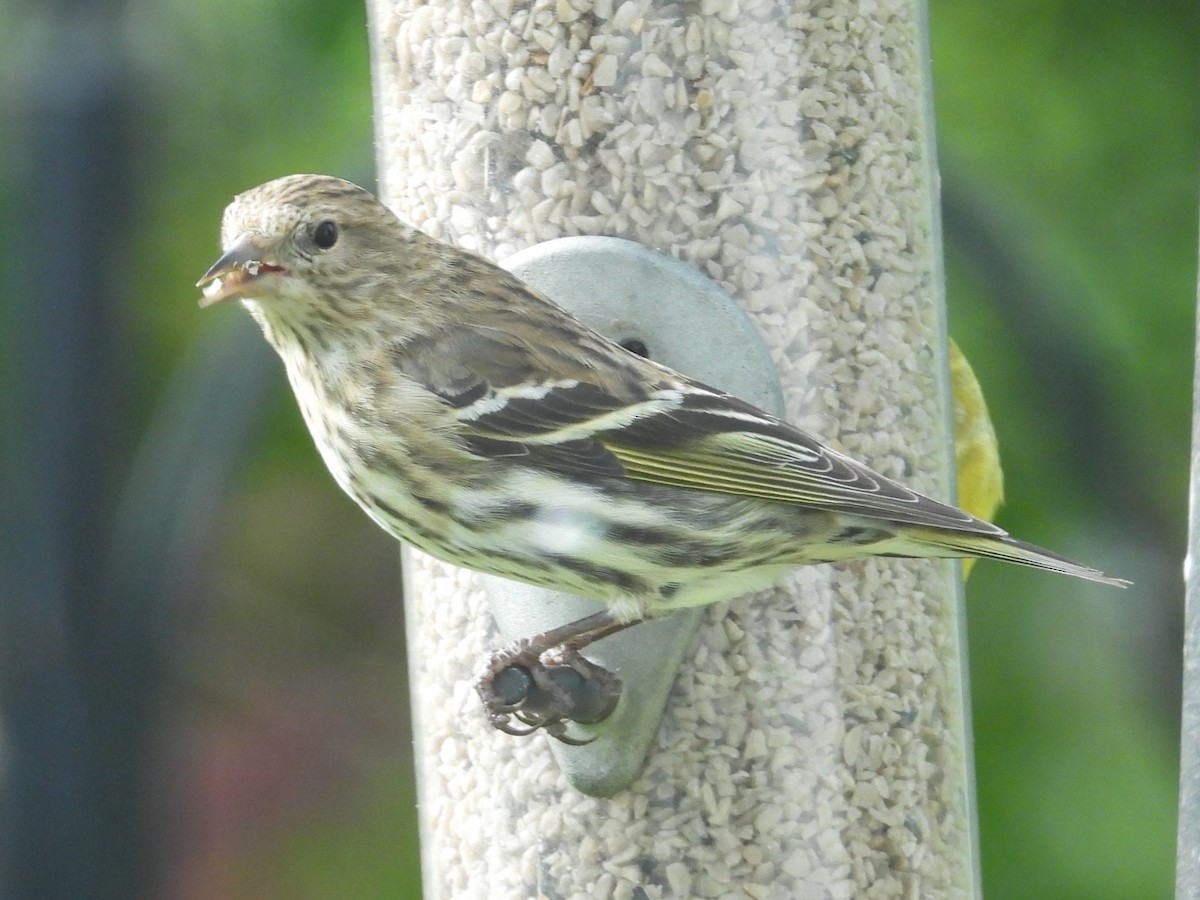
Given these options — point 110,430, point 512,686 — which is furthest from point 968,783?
point 110,430

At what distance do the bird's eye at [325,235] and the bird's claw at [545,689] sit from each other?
0.86m

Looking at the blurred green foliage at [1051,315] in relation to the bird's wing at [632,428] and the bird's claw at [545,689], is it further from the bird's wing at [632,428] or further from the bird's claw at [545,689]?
the bird's claw at [545,689]

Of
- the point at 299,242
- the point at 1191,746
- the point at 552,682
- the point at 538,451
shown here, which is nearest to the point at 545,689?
the point at 552,682

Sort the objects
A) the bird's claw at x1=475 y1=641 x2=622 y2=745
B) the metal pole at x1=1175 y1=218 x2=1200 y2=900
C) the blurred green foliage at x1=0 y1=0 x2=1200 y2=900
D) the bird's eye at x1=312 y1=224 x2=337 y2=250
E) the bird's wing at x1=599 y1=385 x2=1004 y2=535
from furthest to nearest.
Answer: the blurred green foliage at x1=0 y1=0 x2=1200 y2=900, the bird's eye at x1=312 y1=224 x2=337 y2=250, the bird's wing at x1=599 y1=385 x2=1004 y2=535, the bird's claw at x1=475 y1=641 x2=622 y2=745, the metal pole at x1=1175 y1=218 x2=1200 y2=900

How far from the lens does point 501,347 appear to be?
3855 mm

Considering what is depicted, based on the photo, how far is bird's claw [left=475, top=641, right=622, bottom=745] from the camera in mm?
3504

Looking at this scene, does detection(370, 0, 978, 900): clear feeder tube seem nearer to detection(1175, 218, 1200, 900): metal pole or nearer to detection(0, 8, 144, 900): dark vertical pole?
detection(1175, 218, 1200, 900): metal pole

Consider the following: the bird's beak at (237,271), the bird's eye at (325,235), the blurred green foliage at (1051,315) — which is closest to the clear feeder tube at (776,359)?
the bird's eye at (325,235)

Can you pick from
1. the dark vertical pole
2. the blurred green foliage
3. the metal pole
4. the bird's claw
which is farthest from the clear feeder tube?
the dark vertical pole

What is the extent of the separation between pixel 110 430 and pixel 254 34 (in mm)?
1599

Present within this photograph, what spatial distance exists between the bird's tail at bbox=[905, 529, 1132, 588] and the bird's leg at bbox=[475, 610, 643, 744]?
57cm

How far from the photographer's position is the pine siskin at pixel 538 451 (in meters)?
3.64

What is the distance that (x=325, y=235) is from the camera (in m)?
3.85

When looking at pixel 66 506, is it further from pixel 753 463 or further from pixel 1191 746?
pixel 1191 746
